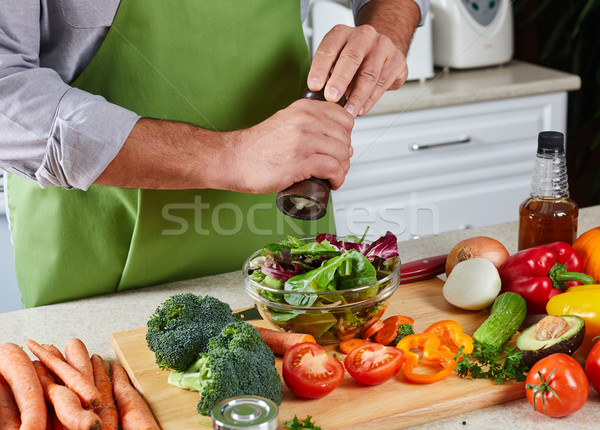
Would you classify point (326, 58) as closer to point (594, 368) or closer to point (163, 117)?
point (163, 117)

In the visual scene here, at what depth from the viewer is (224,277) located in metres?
1.38

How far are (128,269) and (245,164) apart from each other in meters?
0.36

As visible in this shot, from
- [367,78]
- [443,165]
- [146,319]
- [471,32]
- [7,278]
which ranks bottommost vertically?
[7,278]

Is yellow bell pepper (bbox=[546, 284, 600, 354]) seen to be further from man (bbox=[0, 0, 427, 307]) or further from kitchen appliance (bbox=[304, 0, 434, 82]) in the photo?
kitchen appliance (bbox=[304, 0, 434, 82])

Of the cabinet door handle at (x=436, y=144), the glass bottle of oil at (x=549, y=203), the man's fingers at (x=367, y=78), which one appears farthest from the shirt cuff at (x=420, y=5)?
the cabinet door handle at (x=436, y=144)

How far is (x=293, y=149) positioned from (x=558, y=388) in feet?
1.69

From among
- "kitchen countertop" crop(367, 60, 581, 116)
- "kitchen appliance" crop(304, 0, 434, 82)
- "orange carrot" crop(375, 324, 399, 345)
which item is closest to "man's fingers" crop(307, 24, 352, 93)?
"orange carrot" crop(375, 324, 399, 345)

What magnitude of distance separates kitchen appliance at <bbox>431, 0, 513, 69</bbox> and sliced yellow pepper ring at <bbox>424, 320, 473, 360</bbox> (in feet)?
5.84

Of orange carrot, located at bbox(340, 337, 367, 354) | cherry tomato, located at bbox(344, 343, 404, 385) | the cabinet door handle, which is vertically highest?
cherry tomato, located at bbox(344, 343, 404, 385)

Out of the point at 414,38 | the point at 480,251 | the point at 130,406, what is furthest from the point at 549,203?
the point at 414,38

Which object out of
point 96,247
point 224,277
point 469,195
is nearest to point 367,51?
point 224,277

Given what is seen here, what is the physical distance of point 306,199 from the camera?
1123mm

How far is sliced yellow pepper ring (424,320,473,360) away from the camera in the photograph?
1.00 m

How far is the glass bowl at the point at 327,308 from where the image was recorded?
3.33 ft
